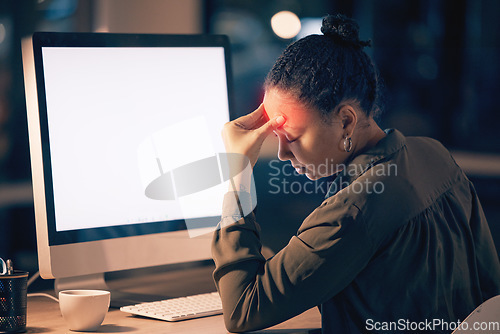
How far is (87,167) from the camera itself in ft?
4.00

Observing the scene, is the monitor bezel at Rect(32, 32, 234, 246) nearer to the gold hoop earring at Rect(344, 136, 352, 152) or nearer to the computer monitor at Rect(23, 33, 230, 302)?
the computer monitor at Rect(23, 33, 230, 302)

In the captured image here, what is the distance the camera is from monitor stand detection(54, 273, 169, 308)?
1255 mm

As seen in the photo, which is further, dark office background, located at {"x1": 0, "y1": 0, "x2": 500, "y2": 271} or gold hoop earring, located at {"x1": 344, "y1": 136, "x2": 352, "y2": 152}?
dark office background, located at {"x1": 0, "y1": 0, "x2": 500, "y2": 271}

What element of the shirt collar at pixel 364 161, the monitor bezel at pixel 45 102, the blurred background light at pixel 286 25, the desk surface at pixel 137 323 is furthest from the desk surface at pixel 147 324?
the blurred background light at pixel 286 25

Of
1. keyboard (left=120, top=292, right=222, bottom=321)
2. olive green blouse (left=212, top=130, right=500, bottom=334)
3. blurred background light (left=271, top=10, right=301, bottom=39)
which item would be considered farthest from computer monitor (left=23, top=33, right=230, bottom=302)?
blurred background light (left=271, top=10, right=301, bottom=39)

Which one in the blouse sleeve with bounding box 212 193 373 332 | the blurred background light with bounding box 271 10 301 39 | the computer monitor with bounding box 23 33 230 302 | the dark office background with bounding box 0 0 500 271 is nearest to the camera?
the blouse sleeve with bounding box 212 193 373 332

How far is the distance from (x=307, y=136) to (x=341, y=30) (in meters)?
0.20

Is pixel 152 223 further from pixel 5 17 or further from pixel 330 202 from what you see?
pixel 5 17

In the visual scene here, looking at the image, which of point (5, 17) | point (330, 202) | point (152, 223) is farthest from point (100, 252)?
point (5, 17)

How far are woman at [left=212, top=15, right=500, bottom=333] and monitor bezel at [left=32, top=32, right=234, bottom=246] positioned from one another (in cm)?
27

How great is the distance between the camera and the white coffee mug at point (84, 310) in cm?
104

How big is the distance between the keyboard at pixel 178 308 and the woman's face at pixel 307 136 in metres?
0.33

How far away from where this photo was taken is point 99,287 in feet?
4.31

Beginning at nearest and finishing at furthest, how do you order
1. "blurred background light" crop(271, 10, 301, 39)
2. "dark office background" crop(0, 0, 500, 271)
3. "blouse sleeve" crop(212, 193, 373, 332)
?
1. "blouse sleeve" crop(212, 193, 373, 332)
2. "dark office background" crop(0, 0, 500, 271)
3. "blurred background light" crop(271, 10, 301, 39)
